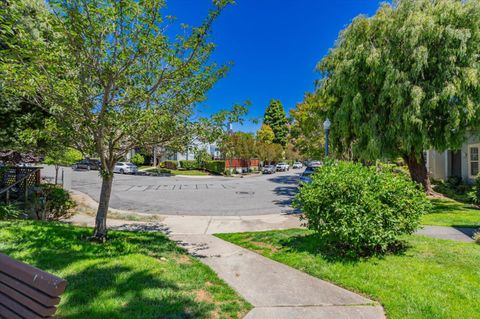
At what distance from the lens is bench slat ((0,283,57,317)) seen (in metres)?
2.01

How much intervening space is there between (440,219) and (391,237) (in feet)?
19.5

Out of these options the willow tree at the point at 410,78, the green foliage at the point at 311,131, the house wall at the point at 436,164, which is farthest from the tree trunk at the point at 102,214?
the house wall at the point at 436,164

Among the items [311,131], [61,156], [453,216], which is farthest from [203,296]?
[311,131]

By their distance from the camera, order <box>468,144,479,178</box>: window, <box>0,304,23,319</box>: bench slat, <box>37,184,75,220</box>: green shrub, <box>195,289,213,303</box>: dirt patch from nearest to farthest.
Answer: <box>0,304,23,319</box>: bench slat, <box>195,289,213,303</box>: dirt patch, <box>37,184,75,220</box>: green shrub, <box>468,144,479,178</box>: window

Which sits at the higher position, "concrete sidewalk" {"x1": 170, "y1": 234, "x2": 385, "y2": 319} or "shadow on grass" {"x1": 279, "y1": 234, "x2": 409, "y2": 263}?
"shadow on grass" {"x1": 279, "y1": 234, "x2": 409, "y2": 263}

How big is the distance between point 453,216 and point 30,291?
A: 38.7ft

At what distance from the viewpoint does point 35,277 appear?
6.85 ft

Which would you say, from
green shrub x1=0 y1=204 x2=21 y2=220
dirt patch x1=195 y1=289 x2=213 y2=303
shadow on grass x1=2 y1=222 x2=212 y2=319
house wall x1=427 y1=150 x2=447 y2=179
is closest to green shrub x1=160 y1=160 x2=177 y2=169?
→ house wall x1=427 y1=150 x2=447 y2=179

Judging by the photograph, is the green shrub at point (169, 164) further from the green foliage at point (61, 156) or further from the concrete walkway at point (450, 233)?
the concrete walkway at point (450, 233)

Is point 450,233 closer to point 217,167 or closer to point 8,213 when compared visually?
point 8,213

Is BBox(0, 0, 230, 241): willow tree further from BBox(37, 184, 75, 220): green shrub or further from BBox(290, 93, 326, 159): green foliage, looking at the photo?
BBox(290, 93, 326, 159): green foliage

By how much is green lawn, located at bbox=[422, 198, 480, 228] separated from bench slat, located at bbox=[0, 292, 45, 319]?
9.86 m

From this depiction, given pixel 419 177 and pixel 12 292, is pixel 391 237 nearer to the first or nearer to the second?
pixel 12 292

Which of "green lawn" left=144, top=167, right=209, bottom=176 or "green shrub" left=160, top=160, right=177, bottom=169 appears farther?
"green shrub" left=160, top=160, right=177, bottom=169
